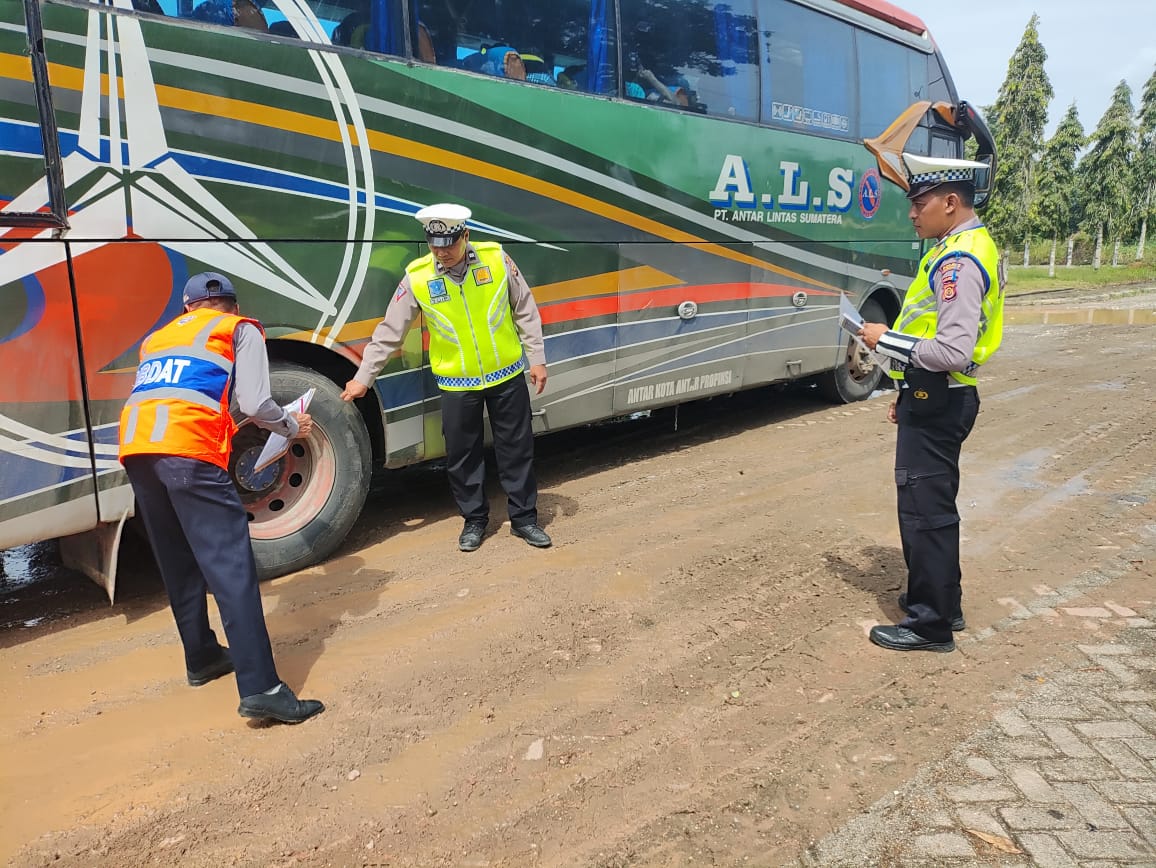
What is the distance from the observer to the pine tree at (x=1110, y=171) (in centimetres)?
3834

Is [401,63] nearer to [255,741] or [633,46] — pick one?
[633,46]

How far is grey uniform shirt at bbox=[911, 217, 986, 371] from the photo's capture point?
119 inches

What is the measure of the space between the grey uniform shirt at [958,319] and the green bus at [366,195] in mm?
2735

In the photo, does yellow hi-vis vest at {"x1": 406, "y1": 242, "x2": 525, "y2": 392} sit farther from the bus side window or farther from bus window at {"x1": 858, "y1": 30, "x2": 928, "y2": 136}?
bus window at {"x1": 858, "y1": 30, "x2": 928, "y2": 136}

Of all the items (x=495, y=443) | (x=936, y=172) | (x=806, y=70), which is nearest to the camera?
(x=936, y=172)

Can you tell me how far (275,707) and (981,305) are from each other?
3082mm

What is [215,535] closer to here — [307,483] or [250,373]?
[250,373]

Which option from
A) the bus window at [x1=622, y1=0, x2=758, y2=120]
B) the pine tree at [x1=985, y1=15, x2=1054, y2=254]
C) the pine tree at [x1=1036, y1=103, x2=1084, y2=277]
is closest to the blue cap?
the bus window at [x1=622, y1=0, x2=758, y2=120]

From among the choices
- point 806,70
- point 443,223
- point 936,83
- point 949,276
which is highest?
point 936,83

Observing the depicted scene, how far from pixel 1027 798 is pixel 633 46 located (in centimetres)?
500

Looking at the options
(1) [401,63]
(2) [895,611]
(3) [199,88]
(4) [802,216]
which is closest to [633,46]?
(1) [401,63]

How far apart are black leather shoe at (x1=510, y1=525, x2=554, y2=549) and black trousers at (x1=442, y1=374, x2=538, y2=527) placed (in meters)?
0.04

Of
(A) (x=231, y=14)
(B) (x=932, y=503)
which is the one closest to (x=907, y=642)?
(B) (x=932, y=503)

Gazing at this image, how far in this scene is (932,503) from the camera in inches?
130
